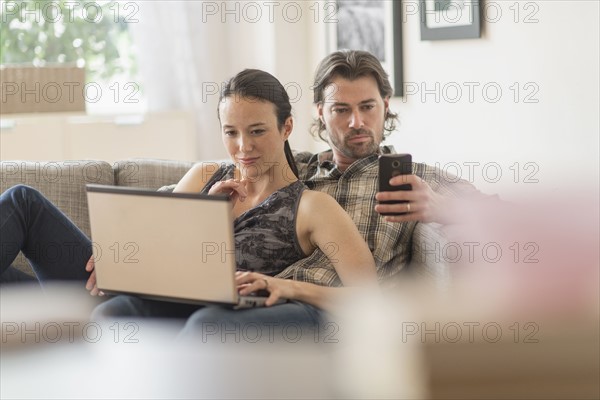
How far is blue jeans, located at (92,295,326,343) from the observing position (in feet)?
5.49

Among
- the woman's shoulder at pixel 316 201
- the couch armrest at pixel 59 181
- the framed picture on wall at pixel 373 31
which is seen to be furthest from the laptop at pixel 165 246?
the framed picture on wall at pixel 373 31

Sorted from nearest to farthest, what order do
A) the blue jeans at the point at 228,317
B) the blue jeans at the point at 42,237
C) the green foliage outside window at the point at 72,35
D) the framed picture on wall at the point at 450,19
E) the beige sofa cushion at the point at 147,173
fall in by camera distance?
the blue jeans at the point at 228,317 → the blue jeans at the point at 42,237 → the beige sofa cushion at the point at 147,173 → the framed picture on wall at the point at 450,19 → the green foliage outside window at the point at 72,35

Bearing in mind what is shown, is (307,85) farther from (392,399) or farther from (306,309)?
(392,399)

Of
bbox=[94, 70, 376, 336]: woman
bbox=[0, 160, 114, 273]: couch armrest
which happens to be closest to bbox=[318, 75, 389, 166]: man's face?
bbox=[94, 70, 376, 336]: woman

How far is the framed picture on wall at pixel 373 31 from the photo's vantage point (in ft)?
12.3

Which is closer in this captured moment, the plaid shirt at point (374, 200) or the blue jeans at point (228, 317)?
the blue jeans at point (228, 317)

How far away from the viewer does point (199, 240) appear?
1.79 metres

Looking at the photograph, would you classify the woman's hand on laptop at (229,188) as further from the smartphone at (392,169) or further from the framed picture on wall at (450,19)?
the framed picture on wall at (450,19)

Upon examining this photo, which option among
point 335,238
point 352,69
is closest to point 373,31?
point 352,69

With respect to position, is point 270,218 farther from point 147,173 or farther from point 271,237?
point 147,173

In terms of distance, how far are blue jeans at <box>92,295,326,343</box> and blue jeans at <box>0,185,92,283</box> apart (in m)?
0.44

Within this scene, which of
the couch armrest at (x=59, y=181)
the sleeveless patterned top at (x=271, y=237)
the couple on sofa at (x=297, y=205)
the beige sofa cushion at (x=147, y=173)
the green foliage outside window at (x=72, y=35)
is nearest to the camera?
the couple on sofa at (x=297, y=205)

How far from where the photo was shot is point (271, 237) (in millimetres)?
2191

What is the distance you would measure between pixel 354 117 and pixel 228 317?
964 mm
